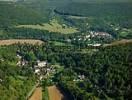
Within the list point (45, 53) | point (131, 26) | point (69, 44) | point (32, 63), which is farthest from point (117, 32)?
point (32, 63)

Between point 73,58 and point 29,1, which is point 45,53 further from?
point 29,1

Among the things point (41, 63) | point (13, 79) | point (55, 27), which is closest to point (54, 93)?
point (13, 79)

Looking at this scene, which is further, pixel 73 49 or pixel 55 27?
pixel 55 27

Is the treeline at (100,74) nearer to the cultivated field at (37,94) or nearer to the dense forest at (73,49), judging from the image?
the dense forest at (73,49)

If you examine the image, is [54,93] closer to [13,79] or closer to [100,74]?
[13,79]

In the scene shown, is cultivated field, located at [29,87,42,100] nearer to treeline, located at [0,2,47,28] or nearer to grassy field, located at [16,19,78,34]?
grassy field, located at [16,19,78,34]

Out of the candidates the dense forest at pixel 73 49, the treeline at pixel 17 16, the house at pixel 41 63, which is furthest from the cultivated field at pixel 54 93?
the treeline at pixel 17 16

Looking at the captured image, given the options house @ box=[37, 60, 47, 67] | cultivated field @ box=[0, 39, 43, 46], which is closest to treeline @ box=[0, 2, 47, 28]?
cultivated field @ box=[0, 39, 43, 46]

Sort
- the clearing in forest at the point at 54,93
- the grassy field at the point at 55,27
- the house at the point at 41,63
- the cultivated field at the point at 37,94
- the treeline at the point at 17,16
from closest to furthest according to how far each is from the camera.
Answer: the cultivated field at the point at 37,94, the clearing in forest at the point at 54,93, the house at the point at 41,63, the grassy field at the point at 55,27, the treeline at the point at 17,16
